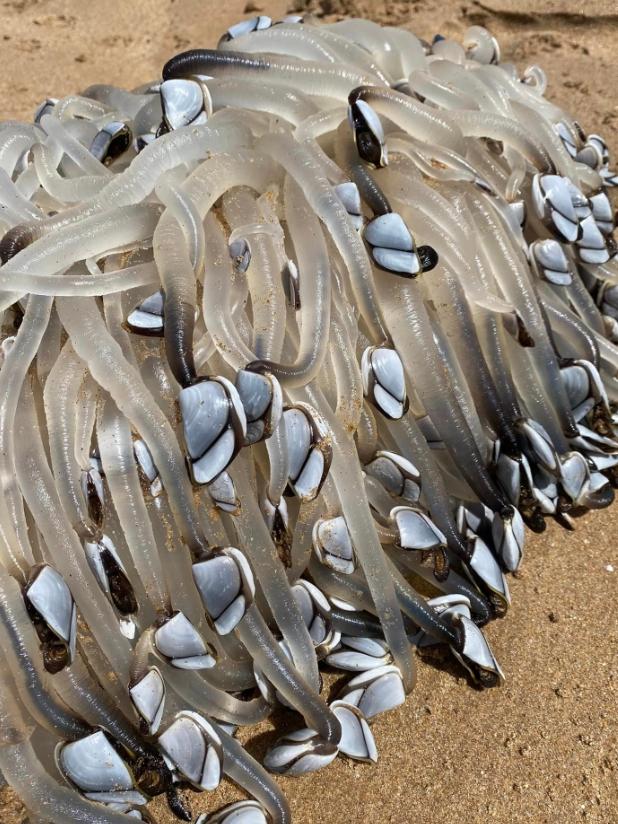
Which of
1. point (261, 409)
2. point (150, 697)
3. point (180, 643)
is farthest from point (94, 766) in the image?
point (261, 409)

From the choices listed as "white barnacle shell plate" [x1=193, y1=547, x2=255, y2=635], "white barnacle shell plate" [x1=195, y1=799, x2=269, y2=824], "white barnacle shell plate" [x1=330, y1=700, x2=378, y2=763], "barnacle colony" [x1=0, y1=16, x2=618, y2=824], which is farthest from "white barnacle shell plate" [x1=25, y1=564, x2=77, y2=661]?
"white barnacle shell plate" [x1=330, y1=700, x2=378, y2=763]

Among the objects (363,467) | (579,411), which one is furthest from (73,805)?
(579,411)

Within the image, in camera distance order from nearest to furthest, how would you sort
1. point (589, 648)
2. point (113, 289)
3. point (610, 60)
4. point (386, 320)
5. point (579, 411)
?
1. point (113, 289)
2. point (386, 320)
3. point (589, 648)
4. point (579, 411)
5. point (610, 60)

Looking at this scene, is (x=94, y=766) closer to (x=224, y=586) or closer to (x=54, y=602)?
(x=54, y=602)

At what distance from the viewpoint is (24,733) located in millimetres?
2020

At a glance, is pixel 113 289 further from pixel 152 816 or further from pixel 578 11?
pixel 578 11

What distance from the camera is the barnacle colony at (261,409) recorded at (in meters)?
2.05

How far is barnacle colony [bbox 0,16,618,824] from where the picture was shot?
80.8 inches

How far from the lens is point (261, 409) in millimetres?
1979

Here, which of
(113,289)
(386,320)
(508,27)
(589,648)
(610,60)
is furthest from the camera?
(508,27)

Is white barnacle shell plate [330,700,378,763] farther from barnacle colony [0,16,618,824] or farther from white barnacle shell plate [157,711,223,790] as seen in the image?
white barnacle shell plate [157,711,223,790]

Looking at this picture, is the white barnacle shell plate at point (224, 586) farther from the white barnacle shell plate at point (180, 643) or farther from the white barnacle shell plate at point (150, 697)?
the white barnacle shell plate at point (150, 697)

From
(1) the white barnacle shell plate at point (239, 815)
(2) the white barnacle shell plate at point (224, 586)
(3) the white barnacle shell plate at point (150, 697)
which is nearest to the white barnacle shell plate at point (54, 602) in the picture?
(3) the white barnacle shell plate at point (150, 697)

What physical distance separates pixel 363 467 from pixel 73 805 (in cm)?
118
